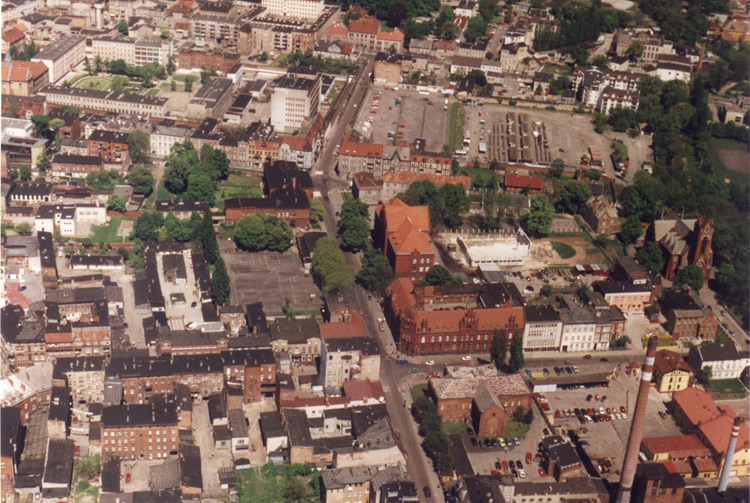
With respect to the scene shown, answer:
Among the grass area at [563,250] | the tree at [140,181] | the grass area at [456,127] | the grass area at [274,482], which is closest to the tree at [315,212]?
the tree at [140,181]

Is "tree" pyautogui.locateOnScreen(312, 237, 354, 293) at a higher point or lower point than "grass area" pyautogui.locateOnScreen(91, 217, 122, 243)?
higher

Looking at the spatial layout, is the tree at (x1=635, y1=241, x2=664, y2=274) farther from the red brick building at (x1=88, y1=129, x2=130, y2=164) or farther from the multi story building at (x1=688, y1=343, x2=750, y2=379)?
the red brick building at (x1=88, y1=129, x2=130, y2=164)

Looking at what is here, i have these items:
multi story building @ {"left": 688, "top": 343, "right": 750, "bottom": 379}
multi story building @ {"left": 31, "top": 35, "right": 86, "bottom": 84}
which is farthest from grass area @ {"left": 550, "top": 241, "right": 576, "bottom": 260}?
multi story building @ {"left": 31, "top": 35, "right": 86, "bottom": 84}

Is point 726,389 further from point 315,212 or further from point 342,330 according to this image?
point 315,212

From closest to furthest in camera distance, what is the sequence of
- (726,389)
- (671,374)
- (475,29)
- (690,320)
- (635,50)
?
(671,374)
(726,389)
(690,320)
(635,50)
(475,29)

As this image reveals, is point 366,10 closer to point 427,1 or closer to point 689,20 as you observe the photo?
point 427,1

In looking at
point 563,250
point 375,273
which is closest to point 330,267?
point 375,273

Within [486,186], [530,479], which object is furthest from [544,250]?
[530,479]
